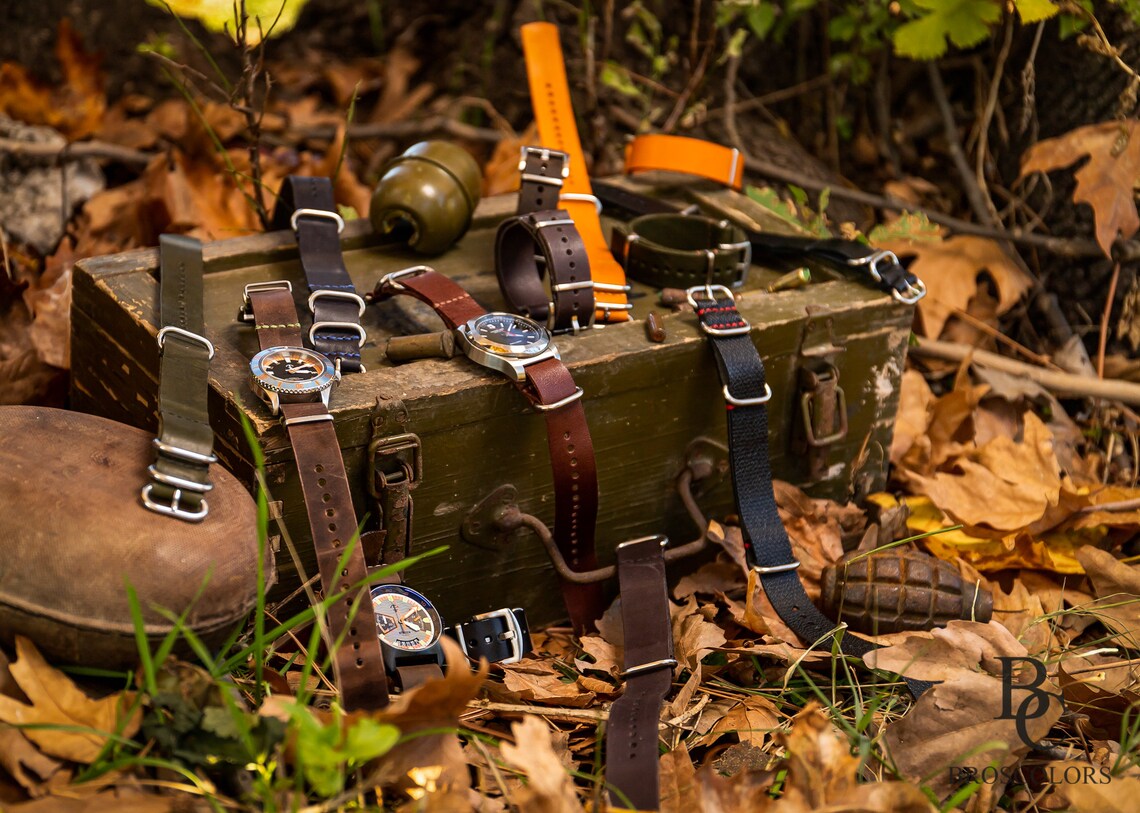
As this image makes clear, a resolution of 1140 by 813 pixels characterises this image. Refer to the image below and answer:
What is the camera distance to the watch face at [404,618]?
230 cm

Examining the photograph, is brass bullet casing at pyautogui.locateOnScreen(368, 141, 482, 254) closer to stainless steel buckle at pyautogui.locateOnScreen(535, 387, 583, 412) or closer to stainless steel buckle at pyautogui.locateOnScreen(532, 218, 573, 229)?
stainless steel buckle at pyautogui.locateOnScreen(532, 218, 573, 229)

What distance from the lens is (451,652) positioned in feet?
6.18

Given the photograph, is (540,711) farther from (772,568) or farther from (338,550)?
(772,568)

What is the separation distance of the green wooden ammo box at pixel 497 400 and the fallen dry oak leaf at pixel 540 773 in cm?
66

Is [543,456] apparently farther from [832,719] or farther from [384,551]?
[832,719]

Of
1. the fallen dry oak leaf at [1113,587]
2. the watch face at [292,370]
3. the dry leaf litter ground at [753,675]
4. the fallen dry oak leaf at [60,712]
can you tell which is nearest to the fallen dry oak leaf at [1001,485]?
the dry leaf litter ground at [753,675]

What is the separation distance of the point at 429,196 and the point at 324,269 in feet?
1.10

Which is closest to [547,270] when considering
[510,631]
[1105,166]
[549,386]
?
[549,386]

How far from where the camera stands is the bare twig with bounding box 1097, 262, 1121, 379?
3568 millimetres

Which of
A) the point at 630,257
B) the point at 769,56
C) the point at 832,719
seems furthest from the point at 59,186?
the point at 832,719

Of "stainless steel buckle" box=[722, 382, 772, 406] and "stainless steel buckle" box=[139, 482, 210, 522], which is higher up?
"stainless steel buckle" box=[139, 482, 210, 522]

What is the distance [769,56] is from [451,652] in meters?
3.16

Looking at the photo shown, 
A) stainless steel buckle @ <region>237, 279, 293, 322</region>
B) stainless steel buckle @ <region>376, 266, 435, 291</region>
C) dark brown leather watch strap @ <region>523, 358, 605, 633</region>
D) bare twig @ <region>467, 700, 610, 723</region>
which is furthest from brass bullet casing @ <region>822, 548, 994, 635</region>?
stainless steel buckle @ <region>237, 279, 293, 322</region>

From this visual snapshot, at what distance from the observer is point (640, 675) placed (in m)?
2.43
